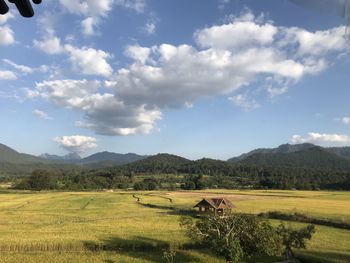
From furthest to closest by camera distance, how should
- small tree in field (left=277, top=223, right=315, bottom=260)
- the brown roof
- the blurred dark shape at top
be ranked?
1. the brown roof
2. small tree in field (left=277, top=223, right=315, bottom=260)
3. the blurred dark shape at top

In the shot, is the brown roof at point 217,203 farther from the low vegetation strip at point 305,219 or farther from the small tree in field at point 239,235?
the small tree in field at point 239,235

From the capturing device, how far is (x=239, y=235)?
27.0 m

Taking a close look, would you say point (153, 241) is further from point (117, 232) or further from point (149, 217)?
point (149, 217)

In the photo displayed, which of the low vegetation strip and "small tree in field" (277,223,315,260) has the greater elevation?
the low vegetation strip

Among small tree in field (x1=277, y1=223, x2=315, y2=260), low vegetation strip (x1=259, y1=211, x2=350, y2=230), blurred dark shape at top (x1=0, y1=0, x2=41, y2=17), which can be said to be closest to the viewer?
blurred dark shape at top (x1=0, y1=0, x2=41, y2=17)

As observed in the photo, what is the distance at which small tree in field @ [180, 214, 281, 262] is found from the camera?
85.1ft

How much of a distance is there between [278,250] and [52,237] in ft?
60.7

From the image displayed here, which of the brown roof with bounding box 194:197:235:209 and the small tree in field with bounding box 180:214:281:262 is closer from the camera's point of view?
the small tree in field with bounding box 180:214:281:262

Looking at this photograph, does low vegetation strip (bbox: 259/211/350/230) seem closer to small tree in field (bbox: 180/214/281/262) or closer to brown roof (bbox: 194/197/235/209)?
brown roof (bbox: 194/197/235/209)

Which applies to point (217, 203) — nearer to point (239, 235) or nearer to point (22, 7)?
point (239, 235)

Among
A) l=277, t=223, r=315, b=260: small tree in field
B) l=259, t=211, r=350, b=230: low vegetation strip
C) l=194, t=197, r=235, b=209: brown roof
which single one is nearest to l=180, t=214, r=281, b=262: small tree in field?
l=277, t=223, r=315, b=260: small tree in field

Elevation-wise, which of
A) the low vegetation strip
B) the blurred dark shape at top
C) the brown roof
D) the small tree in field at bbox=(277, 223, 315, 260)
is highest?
the blurred dark shape at top

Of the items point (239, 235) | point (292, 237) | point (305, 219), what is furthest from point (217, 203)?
point (239, 235)

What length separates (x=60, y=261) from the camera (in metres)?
26.3
